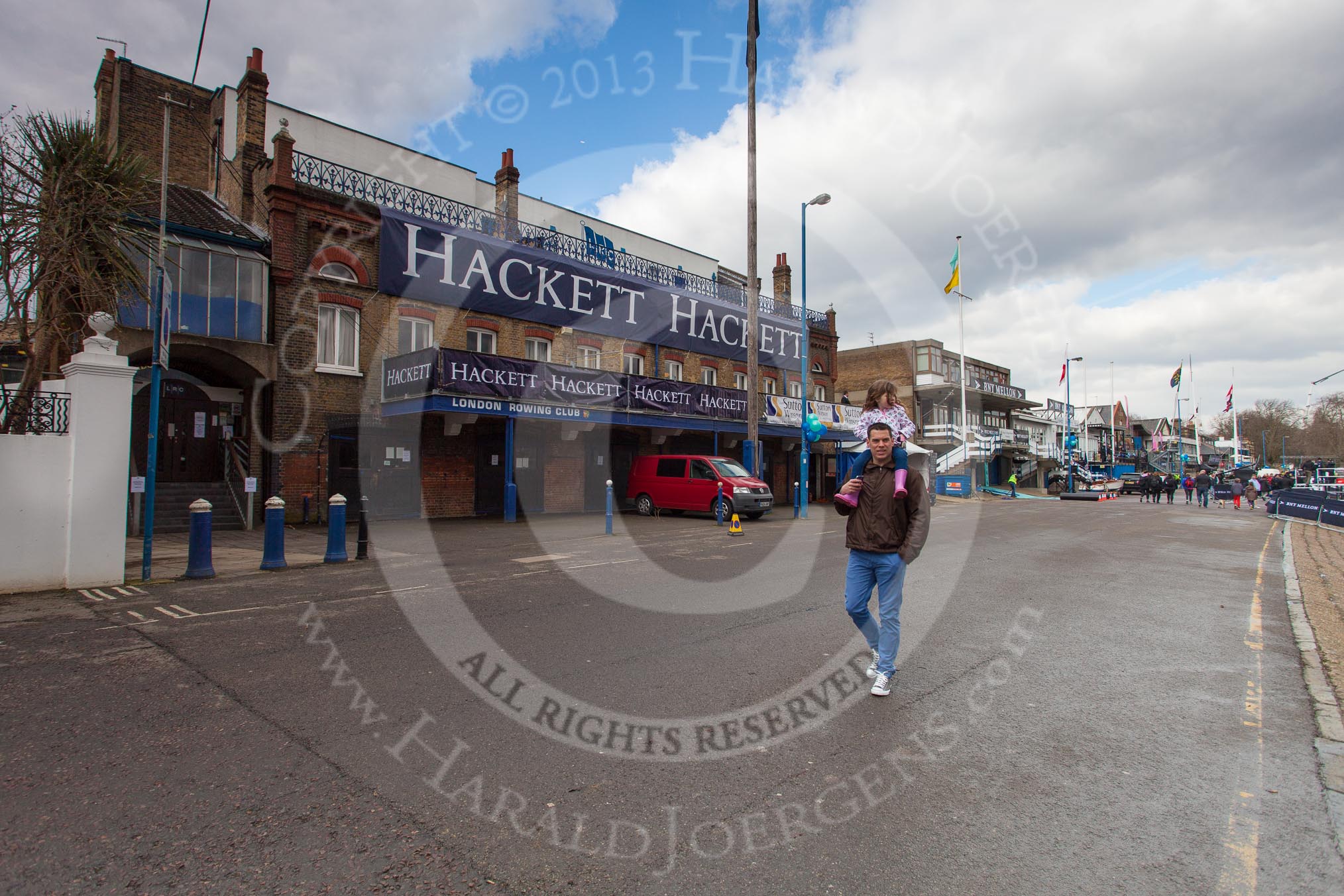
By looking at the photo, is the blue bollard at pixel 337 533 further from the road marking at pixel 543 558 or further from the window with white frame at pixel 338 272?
the window with white frame at pixel 338 272

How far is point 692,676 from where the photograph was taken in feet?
16.4

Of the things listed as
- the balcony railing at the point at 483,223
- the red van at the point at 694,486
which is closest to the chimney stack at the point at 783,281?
the balcony railing at the point at 483,223

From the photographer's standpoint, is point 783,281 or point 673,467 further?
point 783,281

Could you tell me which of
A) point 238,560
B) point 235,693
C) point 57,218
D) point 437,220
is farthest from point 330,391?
point 235,693

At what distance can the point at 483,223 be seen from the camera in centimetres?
2056

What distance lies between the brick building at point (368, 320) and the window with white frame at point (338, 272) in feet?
0.14

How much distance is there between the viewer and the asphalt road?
271cm

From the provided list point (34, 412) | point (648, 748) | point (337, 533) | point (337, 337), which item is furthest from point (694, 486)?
point (648, 748)

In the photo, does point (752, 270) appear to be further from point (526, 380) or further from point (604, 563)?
point (604, 563)

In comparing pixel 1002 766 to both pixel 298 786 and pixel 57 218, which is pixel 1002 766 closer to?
pixel 298 786

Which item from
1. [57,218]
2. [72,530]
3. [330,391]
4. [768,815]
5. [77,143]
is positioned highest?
[77,143]

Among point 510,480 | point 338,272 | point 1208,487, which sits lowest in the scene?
point 1208,487

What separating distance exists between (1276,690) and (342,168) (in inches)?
790

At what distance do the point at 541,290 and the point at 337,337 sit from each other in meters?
5.90
